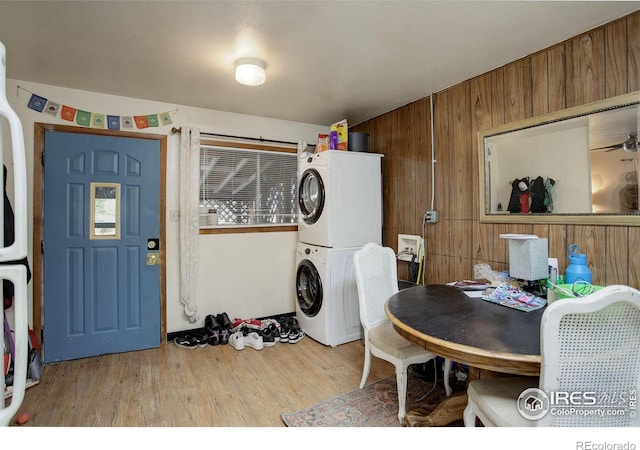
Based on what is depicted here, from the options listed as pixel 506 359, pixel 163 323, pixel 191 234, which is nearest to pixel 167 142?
pixel 191 234

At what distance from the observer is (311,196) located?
334 cm

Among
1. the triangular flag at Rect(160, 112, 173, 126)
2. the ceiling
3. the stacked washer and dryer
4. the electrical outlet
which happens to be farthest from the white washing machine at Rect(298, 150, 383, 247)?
the triangular flag at Rect(160, 112, 173, 126)

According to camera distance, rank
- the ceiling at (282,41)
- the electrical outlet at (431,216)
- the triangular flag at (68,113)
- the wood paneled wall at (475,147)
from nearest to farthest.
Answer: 1. the ceiling at (282,41)
2. the wood paneled wall at (475,147)
3. the triangular flag at (68,113)
4. the electrical outlet at (431,216)

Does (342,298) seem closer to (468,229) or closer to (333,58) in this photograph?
(468,229)

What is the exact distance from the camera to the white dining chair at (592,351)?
1005 mm

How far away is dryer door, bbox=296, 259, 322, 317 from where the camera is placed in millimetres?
3119

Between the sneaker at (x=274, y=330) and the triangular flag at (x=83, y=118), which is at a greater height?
the triangular flag at (x=83, y=118)

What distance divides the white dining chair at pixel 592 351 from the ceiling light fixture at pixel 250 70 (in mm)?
2149

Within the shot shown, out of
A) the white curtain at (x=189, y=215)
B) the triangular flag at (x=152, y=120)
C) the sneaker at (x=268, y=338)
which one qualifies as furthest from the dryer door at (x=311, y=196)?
the triangular flag at (x=152, y=120)

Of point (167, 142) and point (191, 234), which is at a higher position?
point (167, 142)

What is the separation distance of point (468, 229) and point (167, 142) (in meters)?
2.87

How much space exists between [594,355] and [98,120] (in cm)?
363

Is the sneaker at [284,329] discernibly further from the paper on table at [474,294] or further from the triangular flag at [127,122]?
the triangular flag at [127,122]
